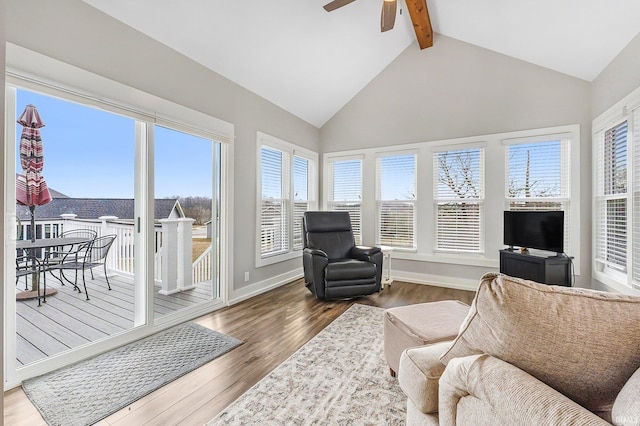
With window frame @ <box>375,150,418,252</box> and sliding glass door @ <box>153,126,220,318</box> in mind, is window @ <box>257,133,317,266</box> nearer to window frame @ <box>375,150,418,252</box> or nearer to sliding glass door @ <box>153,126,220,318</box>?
sliding glass door @ <box>153,126,220,318</box>

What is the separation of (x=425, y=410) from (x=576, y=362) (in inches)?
23.3

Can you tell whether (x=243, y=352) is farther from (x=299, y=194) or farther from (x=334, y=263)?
(x=299, y=194)

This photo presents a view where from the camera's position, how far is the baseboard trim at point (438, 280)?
4.21m

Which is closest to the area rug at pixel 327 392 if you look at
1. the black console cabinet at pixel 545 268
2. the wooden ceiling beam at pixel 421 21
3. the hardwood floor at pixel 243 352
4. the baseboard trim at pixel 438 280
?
the hardwood floor at pixel 243 352

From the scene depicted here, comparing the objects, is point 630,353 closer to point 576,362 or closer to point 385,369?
point 576,362

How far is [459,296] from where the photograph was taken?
3.89 metres

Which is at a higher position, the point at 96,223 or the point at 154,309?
the point at 96,223

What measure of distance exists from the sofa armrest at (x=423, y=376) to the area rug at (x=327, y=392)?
580mm

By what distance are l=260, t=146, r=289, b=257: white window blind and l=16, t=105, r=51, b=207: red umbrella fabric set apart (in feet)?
7.54

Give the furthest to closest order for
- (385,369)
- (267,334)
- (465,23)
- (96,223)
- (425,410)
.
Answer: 1. (465,23)
2. (267,334)
3. (96,223)
4. (385,369)
5. (425,410)

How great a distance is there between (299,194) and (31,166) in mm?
3408

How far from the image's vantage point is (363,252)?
396cm

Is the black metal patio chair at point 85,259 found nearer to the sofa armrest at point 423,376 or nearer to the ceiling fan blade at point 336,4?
the sofa armrest at point 423,376

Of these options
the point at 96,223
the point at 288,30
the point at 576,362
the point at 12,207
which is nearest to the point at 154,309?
the point at 96,223
